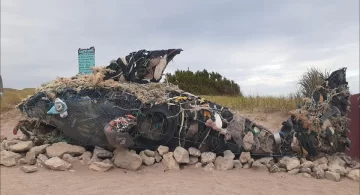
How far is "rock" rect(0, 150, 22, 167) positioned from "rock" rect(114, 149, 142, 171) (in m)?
1.57

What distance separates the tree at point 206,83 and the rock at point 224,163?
12303 millimetres

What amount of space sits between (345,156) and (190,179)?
2.70 m

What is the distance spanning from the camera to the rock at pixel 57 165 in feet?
18.0

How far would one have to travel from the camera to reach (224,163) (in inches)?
230

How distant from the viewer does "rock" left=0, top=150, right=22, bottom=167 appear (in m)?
5.82

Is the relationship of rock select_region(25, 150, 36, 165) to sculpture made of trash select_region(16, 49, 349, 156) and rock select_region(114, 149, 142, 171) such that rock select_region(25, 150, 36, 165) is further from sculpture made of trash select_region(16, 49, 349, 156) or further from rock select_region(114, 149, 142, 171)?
rock select_region(114, 149, 142, 171)

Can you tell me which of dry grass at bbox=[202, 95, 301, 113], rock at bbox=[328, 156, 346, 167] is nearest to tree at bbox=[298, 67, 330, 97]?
dry grass at bbox=[202, 95, 301, 113]

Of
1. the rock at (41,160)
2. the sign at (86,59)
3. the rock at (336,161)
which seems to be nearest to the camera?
the rock at (41,160)

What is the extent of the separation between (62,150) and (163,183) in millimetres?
1833

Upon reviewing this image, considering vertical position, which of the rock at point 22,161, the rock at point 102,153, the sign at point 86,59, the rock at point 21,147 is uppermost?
the sign at point 86,59

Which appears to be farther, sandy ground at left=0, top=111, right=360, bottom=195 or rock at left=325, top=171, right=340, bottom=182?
rock at left=325, top=171, right=340, bottom=182

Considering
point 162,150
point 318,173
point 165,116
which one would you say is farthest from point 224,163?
point 318,173

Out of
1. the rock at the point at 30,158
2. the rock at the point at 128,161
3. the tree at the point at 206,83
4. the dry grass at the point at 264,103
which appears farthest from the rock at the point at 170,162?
the tree at the point at 206,83

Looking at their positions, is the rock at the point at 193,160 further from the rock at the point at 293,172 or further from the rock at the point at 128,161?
the rock at the point at 293,172
